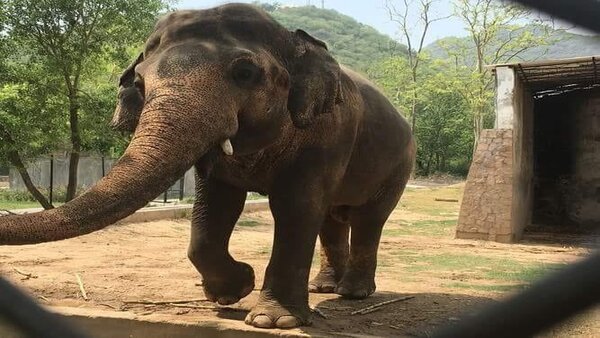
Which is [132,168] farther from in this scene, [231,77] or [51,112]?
[51,112]

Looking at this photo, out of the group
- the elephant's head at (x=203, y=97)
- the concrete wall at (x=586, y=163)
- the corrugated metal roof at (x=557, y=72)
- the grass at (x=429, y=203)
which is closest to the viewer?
the elephant's head at (x=203, y=97)

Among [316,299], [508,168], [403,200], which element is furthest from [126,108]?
[403,200]

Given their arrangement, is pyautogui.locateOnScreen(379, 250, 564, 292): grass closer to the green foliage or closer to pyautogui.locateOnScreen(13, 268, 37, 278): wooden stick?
pyautogui.locateOnScreen(13, 268, 37, 278): wooden stick

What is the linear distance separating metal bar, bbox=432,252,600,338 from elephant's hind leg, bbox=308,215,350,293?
18.3 ft

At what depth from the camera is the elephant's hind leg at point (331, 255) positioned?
20.8 feet

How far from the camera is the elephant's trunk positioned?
251cm

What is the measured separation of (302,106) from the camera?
14.5 ft

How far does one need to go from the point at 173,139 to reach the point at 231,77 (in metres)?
0.65

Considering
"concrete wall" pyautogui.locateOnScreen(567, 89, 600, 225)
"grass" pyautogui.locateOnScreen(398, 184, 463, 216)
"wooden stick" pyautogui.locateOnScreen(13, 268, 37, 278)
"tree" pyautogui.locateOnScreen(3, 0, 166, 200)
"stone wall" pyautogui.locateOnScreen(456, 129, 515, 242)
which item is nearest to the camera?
"wooden stick" pyautogui.locateOnScreen(13, 268, 37, 278)

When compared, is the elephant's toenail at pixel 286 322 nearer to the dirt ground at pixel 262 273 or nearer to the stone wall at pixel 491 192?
the dirt ground at pixel 262 273

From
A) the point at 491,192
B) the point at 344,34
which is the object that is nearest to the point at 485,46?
the point at 491,192

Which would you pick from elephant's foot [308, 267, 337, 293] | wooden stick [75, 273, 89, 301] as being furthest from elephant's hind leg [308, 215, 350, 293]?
wooden stick [75, 273, 89, 301]

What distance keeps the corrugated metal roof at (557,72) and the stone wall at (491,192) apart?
117cm

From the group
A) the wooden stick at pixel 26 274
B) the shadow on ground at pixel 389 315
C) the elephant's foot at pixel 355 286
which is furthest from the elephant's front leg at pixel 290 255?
the wooden stick at pixel 26 274
